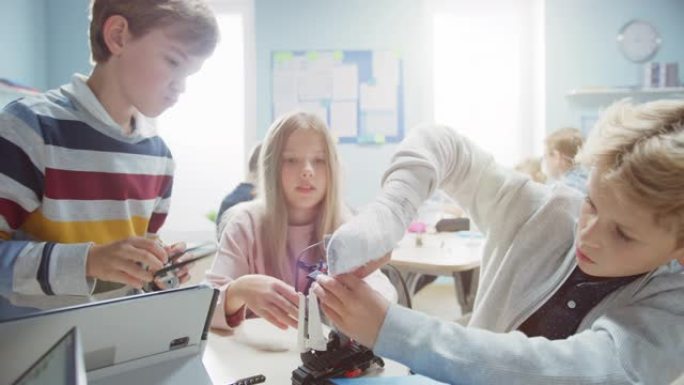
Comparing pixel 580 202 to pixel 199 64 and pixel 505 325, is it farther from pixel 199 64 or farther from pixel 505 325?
pixel 199 64

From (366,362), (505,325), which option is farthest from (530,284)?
(366,362)

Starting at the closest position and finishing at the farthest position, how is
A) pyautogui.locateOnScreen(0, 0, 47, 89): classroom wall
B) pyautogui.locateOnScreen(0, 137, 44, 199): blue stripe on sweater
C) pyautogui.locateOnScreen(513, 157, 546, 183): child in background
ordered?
pyautogui.locateOnScreen(0, 137, 44, 199): blue stripe on sweater → pyautogui.locateOnScreen(0, 0, 47, 89): classroom wall → pyautogui.locateOnScreen(513, 157, 546, 183): child in background

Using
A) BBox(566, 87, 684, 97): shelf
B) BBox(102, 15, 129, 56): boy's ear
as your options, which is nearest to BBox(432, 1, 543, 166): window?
BBox(566, 87, 684, 97): shelf

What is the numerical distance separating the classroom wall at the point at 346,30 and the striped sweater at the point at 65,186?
9.31 feet

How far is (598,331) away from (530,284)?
0.76ft

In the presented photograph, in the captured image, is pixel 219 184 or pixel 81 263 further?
pixel 219 184

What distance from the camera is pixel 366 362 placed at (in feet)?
2.79

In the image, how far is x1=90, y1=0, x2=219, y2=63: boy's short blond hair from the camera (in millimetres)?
1042

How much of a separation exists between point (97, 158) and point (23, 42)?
308 centimetres

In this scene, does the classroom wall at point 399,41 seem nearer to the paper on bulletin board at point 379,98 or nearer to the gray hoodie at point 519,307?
the paper on bulletin board at point 379,98

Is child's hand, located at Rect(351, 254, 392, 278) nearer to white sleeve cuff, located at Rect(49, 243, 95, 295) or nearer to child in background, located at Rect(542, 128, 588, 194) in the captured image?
white sleeve cuff, located at Rect(49, 243, 95, 295)

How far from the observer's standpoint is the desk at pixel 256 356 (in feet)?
2.88

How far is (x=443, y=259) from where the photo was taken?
229 cm

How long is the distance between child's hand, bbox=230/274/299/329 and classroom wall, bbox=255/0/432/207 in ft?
9.39
